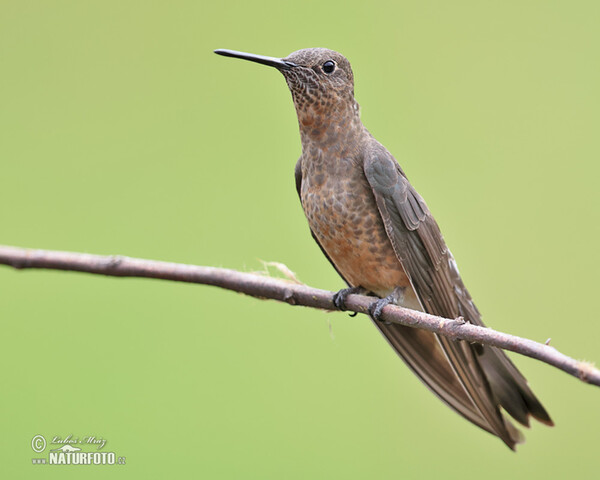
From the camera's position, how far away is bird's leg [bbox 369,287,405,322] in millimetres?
1895

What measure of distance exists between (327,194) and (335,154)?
0.42 feet

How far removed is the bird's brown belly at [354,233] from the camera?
198 centimetres

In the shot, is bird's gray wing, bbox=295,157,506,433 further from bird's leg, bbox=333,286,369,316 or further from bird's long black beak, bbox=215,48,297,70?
bird's long black beak, bbox=215,48,297,70

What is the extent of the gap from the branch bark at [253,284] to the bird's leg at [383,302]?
246 mm

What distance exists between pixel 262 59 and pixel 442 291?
891 mm

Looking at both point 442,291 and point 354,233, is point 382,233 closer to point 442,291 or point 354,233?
point 354,233

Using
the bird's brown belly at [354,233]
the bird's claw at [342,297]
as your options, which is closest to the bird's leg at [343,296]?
the bird's claw at [342,297]

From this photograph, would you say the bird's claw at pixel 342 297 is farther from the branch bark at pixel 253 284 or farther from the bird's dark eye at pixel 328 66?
the bird's dark eye at pixel 328 66

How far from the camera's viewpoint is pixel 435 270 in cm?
200

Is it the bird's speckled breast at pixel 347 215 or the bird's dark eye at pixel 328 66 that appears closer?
the bird's dark eye at pixel 328 66

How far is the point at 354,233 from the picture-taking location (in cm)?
199

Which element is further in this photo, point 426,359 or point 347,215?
point 426,359

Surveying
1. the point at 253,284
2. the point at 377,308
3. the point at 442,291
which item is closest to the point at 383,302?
the point at 377,308

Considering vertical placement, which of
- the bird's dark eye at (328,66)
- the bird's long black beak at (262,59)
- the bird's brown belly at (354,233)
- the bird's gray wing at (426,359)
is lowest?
the bird's gray wing at (426,359)
